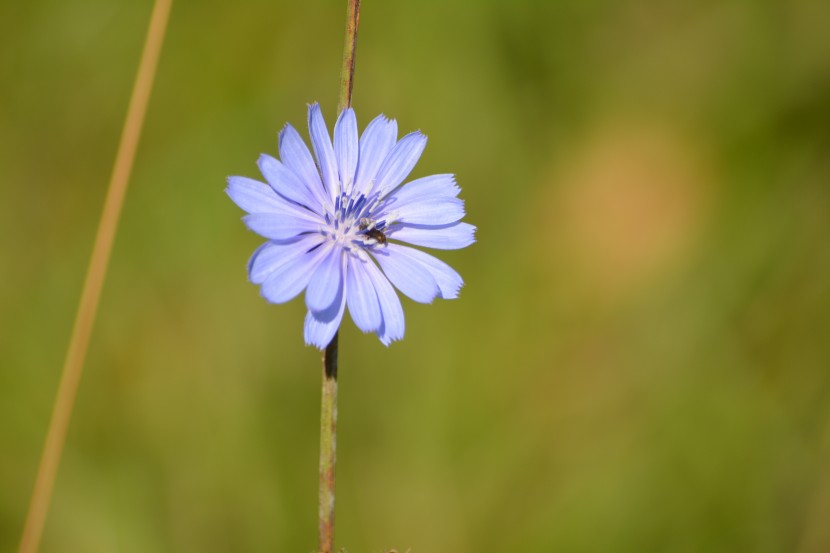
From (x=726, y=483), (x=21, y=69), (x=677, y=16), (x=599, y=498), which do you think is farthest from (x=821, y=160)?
(x=21, y=69)

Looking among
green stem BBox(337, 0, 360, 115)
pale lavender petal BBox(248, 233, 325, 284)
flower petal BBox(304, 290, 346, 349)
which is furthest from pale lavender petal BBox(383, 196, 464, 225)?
green stem BBox(337, 0, 360, 115)

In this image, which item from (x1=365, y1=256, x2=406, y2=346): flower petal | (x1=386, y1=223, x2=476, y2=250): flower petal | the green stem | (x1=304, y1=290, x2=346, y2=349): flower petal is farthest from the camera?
(x1=386, y1=223, x2=476, y2=250): flower petal

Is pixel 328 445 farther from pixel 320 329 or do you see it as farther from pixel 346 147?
pixel 346 147

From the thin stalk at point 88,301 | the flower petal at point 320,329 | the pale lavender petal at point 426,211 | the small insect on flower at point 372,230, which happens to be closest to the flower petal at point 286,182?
the small insect on flower at point 372,230

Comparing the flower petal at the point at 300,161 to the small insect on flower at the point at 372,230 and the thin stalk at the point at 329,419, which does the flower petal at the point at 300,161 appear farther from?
the thin stalk at the point at 329,419

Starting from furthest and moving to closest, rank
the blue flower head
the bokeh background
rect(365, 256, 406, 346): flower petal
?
1. the bokeh background
2. rect(365, 256, 406, 346): flower petal
3. the blue flower head

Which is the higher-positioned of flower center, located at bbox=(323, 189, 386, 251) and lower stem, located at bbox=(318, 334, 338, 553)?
flower center, located at bbox=(323, 189, 386, 251)

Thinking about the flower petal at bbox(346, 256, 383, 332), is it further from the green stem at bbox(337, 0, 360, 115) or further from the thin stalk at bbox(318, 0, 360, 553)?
the green stem at bbox(337, 0, 360, 115)

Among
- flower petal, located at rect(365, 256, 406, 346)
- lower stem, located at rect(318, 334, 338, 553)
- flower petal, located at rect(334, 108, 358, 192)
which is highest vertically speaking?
flower petal, located at rect(334, 108, 358, 192)

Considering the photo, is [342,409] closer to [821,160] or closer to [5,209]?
[5,209]
